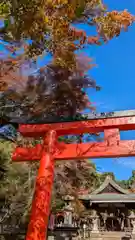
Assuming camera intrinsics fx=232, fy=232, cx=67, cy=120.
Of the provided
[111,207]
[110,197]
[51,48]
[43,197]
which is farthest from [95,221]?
[51,48]

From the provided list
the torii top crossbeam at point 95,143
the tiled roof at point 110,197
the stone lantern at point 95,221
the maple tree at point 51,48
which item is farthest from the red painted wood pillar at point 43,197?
the stone lantern at point 95,221

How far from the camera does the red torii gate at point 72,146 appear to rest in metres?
3.78

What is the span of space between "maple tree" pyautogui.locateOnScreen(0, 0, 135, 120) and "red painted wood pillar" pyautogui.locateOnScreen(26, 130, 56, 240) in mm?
998

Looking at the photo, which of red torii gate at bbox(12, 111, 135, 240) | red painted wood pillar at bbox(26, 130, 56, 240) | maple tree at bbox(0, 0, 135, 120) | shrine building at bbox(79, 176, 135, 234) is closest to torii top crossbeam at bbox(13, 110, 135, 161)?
red torii gate at bbox(12, 111, 135, 240)

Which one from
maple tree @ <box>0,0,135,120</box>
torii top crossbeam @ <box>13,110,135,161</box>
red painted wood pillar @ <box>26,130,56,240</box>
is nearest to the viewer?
maple tree @ <box>0,0,135,120</box>

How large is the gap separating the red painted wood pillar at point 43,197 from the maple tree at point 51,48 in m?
1.00

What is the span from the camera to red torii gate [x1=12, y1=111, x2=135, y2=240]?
3.78 meters

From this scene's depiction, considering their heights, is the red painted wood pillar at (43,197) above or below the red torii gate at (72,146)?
below

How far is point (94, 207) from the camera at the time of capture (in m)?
13.6

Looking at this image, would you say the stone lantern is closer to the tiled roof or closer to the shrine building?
the shrine building

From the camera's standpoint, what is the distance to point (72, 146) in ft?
13.5

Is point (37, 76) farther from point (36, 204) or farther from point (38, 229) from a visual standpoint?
point (38, 229)

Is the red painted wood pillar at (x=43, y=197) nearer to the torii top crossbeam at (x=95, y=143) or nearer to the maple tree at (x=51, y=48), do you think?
the torii top crossbeam at (x=95, y=143)

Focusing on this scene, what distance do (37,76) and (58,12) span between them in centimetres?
206
